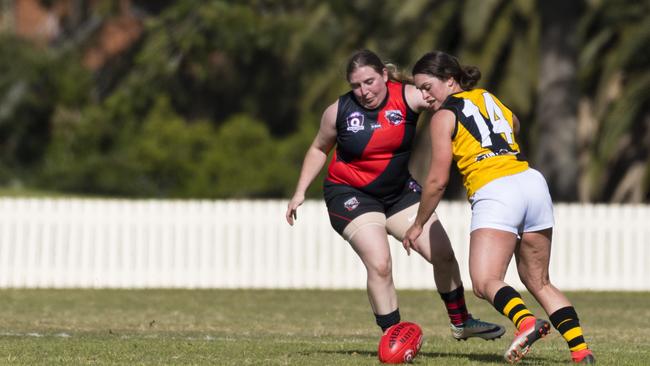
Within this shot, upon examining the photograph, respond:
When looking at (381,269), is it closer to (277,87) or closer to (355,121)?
(355,121)

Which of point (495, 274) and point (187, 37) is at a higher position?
point (187, 37)

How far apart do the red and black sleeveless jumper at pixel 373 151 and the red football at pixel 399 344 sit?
2.79ft

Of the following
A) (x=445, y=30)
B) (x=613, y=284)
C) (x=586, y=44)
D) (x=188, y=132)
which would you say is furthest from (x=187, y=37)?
(x=613, y=284)

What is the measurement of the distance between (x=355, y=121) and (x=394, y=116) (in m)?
0.24

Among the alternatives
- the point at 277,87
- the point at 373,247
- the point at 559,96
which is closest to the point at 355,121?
the point at 373,247

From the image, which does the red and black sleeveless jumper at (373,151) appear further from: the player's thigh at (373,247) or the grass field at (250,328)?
the grass field at (250,328)

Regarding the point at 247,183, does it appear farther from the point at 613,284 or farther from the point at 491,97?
the point at 491,97

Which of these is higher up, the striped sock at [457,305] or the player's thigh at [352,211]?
the player's thigh at [352,211]

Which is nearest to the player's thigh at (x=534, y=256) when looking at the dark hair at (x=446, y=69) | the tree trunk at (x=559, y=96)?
the dark hair at (x=446, y=69)

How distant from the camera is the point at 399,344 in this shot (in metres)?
8.23

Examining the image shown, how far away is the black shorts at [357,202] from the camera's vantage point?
8844 millimetres

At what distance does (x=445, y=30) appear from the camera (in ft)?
88.2

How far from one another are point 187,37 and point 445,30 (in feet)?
16.2

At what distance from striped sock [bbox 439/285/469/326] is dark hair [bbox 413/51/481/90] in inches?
57.7
